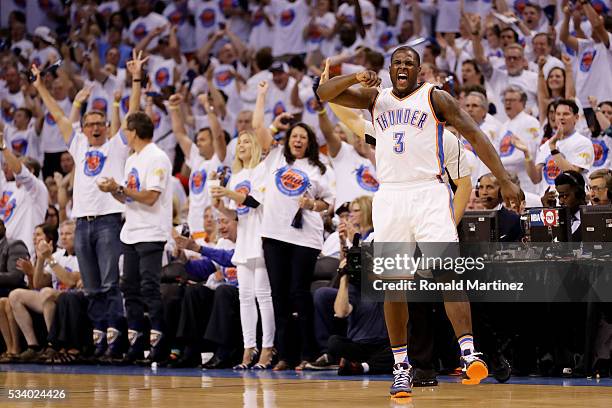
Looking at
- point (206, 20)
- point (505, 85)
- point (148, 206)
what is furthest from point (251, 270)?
point (206, 20)

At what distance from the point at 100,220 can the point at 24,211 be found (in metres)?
2.65

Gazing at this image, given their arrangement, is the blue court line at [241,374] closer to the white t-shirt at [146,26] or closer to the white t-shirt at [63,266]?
the white t-shirt at [63,266]

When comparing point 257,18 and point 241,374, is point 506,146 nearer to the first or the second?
point 241,374

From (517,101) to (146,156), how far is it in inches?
156

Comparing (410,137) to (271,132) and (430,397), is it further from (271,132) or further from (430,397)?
(271,132)

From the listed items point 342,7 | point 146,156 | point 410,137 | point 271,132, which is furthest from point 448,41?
point 410,137

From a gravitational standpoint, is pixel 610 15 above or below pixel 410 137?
above

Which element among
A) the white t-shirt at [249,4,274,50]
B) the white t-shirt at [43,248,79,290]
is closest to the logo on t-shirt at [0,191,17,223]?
the white t-shirt at [43,248,79,290]

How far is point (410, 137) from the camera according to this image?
6.77m

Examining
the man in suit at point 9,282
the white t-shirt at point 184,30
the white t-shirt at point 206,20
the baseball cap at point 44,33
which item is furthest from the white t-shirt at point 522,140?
the baseball cap at point 44,33

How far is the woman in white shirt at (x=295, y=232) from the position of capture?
9.79 metres

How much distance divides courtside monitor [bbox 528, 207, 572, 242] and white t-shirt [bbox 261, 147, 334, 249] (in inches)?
90.3

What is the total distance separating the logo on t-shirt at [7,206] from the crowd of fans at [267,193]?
2cm

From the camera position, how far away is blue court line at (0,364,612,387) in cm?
791
